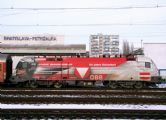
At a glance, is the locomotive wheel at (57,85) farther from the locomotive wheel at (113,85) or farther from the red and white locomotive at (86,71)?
Answer: the locomotive wheel at (113,85)

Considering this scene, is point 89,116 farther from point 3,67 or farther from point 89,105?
point 3,67

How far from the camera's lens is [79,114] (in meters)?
15.5

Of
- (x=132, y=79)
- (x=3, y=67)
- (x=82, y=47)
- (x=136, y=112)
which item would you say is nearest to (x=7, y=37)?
(x=82, y=47)

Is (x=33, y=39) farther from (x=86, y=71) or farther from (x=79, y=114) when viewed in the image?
(x=79, y=114)

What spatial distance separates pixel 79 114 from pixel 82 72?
20.3 metres

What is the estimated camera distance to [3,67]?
36.1 m

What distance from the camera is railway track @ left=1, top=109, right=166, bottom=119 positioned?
15127 millimetres

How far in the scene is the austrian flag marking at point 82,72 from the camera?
3569 centimetres

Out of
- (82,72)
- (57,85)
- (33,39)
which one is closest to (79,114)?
(57,85)

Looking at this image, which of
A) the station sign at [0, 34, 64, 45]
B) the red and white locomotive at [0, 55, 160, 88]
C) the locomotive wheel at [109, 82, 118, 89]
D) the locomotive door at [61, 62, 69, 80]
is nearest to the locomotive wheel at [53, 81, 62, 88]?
the red and white locomotive at [0, 55, 160, 88]

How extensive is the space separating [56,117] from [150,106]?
5759mm

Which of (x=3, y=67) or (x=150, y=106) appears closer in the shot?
(x=150, y=106)

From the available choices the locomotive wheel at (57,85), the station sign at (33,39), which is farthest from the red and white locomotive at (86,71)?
the station sign at (33,39)

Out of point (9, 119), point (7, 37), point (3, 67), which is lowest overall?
point (9, 119)
